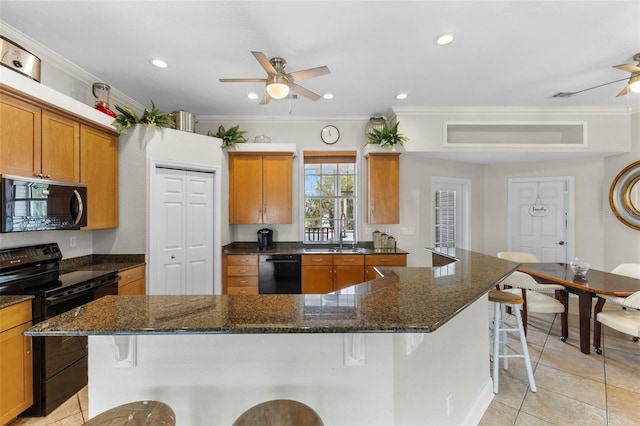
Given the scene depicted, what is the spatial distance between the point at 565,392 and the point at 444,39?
317cm

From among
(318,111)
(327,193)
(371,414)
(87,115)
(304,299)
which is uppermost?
(318,111)

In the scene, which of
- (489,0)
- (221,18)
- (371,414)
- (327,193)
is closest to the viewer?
(371,414)

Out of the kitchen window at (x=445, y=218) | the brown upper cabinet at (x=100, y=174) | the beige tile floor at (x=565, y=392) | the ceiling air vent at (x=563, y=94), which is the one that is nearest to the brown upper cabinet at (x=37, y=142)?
the brown upper cabinet at (x=100, y=174)

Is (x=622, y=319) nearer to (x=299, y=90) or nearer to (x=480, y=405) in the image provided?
(x=480, y=405)

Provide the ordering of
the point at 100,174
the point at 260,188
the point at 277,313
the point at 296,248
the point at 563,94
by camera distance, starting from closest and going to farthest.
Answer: the point at 277,313, the point at 100,174, the point at 563,94, the point at 260,188, the point at 296,248

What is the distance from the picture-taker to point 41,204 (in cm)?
218

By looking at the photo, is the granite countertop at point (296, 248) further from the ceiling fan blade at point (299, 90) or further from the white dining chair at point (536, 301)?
the ceiling fan blade at point (299, 90)

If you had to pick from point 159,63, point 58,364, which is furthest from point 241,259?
point 159,63

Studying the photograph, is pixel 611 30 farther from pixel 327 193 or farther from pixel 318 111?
pixel 327 193

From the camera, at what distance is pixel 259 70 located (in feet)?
9.44

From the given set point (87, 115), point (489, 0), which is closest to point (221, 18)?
point (87, 115)

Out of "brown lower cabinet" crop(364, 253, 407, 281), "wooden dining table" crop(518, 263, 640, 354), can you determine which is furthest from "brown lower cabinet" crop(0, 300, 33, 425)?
"wooden dining table" crop(518, 263, 640, 354)

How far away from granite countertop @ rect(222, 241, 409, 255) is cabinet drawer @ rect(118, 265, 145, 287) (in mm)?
1019

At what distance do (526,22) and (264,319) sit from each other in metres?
2.98
